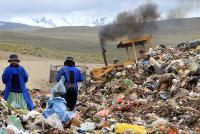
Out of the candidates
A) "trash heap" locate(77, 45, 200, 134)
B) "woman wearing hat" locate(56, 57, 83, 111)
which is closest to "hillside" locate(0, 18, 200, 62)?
"trash heap" locate(77, 45, 200, 134)

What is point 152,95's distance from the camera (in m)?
13.5

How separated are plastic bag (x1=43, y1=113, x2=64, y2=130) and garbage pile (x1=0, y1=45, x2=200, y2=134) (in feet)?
0.05

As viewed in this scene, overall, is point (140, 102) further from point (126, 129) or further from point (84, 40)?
point (84, 40)

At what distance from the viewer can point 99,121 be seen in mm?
9305

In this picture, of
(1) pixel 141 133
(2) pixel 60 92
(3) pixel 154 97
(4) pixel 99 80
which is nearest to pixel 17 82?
(2) pixel 60 92

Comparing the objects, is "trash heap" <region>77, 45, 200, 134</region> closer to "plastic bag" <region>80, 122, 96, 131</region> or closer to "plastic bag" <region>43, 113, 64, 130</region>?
"plastic bag" <region>80, 122, 96, 131</region>

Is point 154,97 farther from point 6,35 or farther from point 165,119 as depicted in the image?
point 6,35

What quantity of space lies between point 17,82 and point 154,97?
16.3 feet

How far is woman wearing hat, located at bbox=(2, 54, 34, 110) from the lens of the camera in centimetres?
907

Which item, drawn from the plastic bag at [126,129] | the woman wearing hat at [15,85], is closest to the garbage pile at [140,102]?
the plastic bag at [126,129]

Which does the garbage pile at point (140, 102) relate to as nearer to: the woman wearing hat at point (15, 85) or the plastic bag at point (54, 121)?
the plastic bag at point (54, 121)

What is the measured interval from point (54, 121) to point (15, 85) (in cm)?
149

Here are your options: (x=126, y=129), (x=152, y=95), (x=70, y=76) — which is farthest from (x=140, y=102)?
(x=126, y=129)

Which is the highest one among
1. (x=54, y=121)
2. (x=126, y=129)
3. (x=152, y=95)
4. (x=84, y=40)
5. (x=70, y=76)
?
(x=70, y=76)
